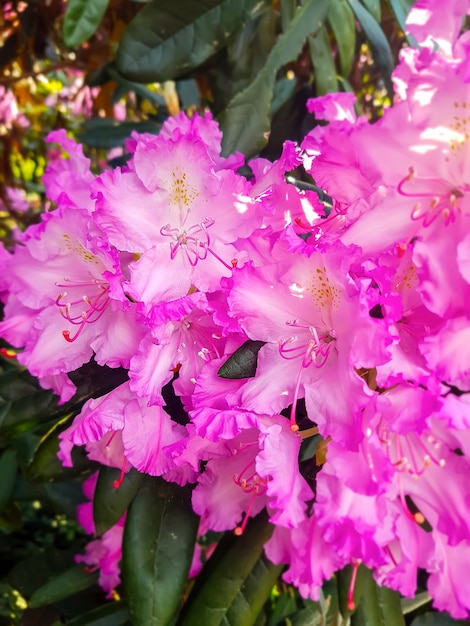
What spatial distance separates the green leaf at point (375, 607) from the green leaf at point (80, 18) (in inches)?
30.8

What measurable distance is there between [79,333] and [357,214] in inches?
11.0

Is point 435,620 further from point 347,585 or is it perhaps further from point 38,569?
point 38,569

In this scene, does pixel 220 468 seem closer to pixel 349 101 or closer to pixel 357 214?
pixel 357 214

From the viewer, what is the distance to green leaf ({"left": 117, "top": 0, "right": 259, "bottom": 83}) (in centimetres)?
83

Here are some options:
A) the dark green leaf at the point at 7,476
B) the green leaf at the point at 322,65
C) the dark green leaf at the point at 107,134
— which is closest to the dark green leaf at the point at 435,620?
the dark green leaf at the point at 7,476

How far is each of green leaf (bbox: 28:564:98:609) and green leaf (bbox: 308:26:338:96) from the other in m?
0.90

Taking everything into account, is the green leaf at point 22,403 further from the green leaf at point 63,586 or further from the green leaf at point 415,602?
the green leaf at point 415,602

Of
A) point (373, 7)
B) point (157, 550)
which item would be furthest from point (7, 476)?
point (373, 7)

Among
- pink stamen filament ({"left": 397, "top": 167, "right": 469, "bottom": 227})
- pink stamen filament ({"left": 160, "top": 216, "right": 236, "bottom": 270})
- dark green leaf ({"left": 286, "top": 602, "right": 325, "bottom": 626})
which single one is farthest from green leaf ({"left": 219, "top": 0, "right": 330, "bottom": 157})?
dark green leaf ({"left": 286, "top": 602, "right": 325, "bottom": 626})

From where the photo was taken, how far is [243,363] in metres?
0.50

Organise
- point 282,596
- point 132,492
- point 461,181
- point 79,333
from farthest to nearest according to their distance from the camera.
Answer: point 282,596
point 132,492
point 79,333
point 461,181

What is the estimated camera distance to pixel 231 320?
500 mm

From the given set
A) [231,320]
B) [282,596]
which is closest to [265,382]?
[231,320]

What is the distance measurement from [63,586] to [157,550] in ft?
1.39
